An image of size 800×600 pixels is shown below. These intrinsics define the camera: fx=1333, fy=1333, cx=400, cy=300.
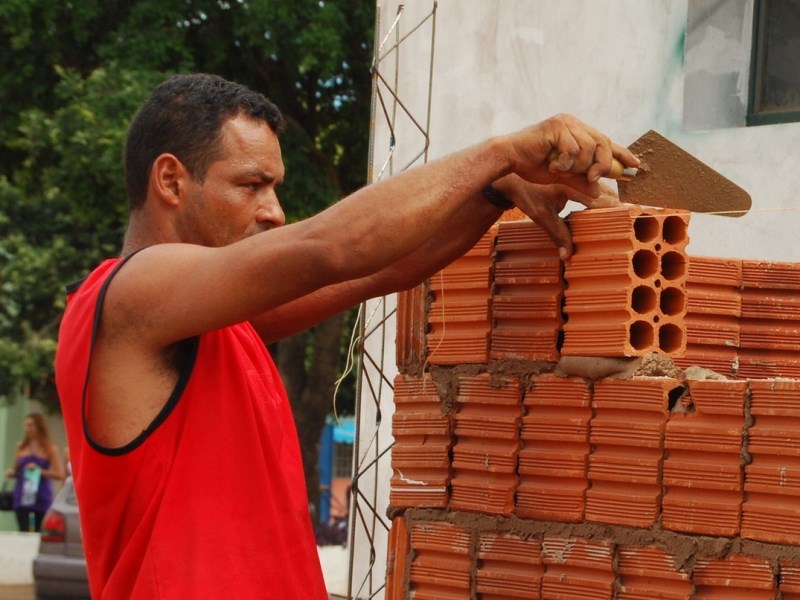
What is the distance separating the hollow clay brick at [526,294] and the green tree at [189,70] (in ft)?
31.8

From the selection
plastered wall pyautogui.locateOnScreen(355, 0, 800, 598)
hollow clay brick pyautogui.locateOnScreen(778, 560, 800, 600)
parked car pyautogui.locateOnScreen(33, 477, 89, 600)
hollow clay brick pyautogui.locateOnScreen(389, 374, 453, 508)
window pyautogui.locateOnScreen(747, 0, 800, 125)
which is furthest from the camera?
parked car pyautogui.locateOnScreen(33, 477, 89, 600)

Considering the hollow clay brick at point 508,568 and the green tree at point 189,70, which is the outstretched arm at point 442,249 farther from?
Result: the green tree at point 189,70

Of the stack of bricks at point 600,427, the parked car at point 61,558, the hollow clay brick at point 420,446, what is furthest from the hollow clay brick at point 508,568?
the parked car at point 61,558

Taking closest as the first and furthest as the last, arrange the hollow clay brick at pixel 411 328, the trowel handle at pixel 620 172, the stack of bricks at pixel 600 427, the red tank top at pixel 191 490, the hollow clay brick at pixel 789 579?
1. the red tank top at pixel 191 490
2. the trowel handle at pixel 620 172
3. the hollow clay brick at pixel 789 579
4. the stack of bricks at pixel 600 427
5. the hollow clay brick at pixel 411 328

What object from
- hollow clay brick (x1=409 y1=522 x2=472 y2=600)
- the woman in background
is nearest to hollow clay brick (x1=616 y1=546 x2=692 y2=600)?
hollow clay brick (x1=409 y1=522 x2=472 y2=600)

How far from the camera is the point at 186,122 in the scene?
3078 mm

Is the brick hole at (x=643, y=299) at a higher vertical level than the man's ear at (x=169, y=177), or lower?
lower

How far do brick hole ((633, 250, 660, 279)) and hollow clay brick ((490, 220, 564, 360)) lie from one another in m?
0.21

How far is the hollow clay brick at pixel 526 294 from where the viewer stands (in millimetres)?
3584

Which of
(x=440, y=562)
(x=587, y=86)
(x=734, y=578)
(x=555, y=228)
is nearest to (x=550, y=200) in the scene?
(x=555, y=228)

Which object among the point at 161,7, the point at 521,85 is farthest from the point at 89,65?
the point at 521,85

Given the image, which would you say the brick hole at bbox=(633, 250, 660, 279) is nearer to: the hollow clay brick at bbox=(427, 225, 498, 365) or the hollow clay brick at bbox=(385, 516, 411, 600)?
the hollow clay brick at bbox=(427, 225, 498, 365)

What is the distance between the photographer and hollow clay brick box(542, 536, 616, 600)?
345 centimetres

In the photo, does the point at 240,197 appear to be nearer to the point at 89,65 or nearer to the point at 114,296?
the point at 114,296
